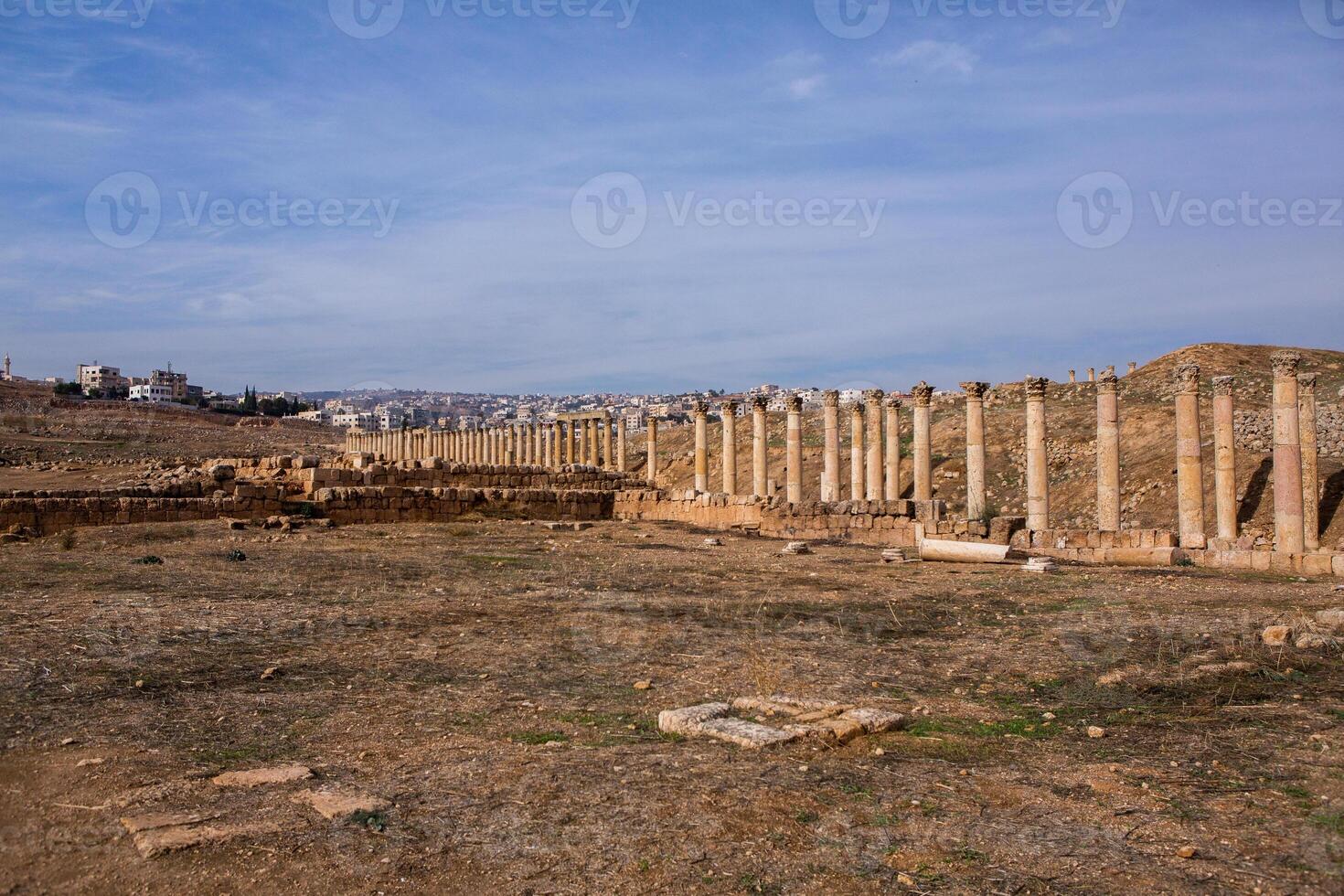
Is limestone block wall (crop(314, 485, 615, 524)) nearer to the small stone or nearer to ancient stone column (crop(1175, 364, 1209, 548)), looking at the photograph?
ancient stone column (crop(1175, 364, 1209, 548))

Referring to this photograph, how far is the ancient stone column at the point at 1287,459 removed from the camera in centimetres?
1850

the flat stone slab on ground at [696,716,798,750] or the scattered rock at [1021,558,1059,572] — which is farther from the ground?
the flat stone slab on ground at [696,716,798,750]

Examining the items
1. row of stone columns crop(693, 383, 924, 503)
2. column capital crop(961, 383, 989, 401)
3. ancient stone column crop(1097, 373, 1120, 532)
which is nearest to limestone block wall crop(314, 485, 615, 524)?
row of stone columns crop(693, 383, 924, 503)

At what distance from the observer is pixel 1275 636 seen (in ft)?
29.8

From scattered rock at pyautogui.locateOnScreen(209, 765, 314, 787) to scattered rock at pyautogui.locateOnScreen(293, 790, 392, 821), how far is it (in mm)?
269

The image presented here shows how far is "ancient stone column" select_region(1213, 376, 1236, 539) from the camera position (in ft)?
69.1

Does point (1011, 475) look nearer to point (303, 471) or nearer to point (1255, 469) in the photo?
point (1255, 469)

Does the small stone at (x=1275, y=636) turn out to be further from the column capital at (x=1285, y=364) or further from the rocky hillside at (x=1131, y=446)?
the rocky hillside at (x=1131, y=446)

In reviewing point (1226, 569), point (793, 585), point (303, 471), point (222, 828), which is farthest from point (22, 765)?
point (303, 471)

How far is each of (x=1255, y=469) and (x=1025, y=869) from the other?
27260 mm

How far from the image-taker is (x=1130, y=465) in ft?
102

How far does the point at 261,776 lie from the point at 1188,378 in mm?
20203

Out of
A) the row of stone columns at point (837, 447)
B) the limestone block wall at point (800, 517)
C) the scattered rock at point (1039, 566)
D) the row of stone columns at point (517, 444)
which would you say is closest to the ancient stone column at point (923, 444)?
the row of stone columns at point (837, 447)

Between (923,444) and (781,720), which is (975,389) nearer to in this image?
(923,444)
